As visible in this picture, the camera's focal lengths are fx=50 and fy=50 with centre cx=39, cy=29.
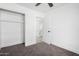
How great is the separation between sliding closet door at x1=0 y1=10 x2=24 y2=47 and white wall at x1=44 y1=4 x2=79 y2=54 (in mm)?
1997

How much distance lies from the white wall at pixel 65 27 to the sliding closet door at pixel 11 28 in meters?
2.00

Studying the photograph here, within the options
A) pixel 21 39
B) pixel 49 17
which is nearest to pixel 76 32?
pixel 49 17

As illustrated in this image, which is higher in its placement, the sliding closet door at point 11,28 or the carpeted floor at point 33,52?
the sliding closet door at point 11,28

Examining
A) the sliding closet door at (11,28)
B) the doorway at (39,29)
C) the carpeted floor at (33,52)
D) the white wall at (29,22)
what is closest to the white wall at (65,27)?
the carpeted floor at (33,52)

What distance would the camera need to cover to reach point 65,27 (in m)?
2.71

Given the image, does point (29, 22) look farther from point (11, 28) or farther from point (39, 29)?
point (39, 29)

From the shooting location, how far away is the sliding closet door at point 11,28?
2744 mm

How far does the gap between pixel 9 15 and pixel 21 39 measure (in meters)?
1.74

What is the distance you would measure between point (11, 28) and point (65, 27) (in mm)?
3148

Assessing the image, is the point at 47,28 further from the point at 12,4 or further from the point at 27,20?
the point at 12,4

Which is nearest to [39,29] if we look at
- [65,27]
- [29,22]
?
[29,22]

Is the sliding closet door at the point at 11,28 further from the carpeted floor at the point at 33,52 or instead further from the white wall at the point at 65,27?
A: the white wall at the point at 65,27

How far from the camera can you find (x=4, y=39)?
2818mm

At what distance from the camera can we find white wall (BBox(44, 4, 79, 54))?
233cm
